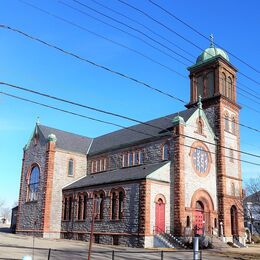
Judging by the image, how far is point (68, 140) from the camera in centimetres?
4962

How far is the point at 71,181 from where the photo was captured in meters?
46.5

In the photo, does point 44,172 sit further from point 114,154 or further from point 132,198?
point 132,198

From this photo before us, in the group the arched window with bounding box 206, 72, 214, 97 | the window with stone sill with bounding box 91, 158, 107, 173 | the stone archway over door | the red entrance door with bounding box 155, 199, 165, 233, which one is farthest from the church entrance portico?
the window with stone sill with bounding box 91, 158, 107, 173

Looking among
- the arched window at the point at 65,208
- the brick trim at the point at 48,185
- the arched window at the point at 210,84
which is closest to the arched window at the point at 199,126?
the arched window at the point at 210,84

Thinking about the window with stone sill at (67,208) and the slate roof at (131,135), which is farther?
the window with stone sill at (67,208)

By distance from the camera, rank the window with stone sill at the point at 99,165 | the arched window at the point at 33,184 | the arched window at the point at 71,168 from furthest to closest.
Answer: the arched window at the point at 71,168
the arched window at the point at 33,184
the window with stone sill at the point at 99,165

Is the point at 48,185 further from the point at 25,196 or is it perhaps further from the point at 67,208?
the point at 25,196

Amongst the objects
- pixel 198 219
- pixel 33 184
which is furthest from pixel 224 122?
pixel 33 184

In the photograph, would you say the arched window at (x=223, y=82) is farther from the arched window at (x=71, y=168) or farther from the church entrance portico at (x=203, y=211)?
the arched window at (x=71, y=168)

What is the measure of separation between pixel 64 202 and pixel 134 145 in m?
10.6

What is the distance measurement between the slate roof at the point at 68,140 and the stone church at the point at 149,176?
0.17m

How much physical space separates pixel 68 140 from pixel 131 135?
9162mm

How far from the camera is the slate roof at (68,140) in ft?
156

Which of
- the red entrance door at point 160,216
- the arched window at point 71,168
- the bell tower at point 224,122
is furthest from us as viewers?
the arched window at point 71,168
